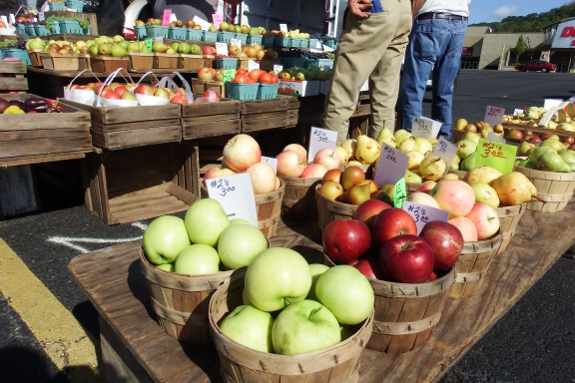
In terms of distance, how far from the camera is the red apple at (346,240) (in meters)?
1.37

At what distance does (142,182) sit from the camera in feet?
14.1

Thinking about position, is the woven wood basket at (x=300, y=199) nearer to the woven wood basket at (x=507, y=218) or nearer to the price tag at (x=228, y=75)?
the woven wood basket at (x=507, y=218)

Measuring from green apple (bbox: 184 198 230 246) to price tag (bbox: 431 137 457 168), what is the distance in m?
1.49

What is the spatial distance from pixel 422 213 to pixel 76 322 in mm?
2115

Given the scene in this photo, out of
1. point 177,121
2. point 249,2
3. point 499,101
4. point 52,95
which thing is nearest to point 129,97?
point 177,121

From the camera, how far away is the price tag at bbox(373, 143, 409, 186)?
76.4 inches

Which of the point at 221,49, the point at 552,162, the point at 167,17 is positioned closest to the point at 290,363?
the point at 552,162

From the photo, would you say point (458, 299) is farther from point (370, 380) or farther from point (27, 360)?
point (27, 360)

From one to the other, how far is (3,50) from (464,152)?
16.9 ft

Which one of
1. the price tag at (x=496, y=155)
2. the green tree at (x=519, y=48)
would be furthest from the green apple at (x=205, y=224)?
the green tree at (x=519, y=48)

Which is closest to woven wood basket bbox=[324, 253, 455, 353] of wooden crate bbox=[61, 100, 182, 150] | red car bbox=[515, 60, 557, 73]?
wooden crate bbox=[61, 100, 182, 150]

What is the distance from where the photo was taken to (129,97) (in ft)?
A: 11.5

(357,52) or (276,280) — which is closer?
(276,280)

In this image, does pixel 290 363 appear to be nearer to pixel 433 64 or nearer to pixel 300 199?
pixel 300 199
